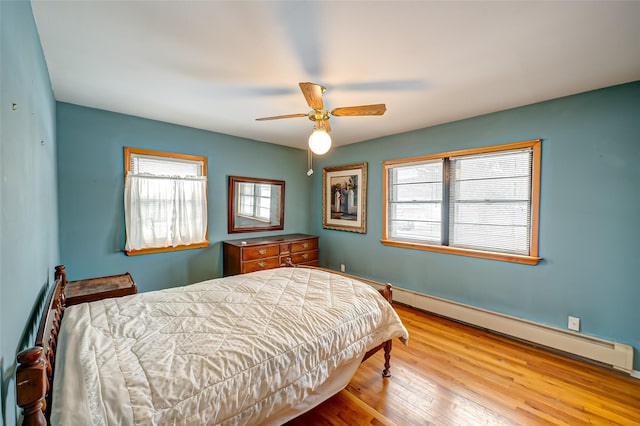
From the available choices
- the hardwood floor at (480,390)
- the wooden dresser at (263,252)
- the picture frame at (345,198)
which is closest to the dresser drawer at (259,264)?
the wooden dresser at (263,252)

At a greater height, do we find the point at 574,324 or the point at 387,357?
the point at 574,324

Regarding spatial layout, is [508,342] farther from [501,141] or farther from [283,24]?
[283,24]

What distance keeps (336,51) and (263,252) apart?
275 centimetres

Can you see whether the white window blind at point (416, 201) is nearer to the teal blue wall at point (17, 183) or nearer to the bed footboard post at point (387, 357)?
the bed footboard post at point (387, 357)

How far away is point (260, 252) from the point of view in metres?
3.72

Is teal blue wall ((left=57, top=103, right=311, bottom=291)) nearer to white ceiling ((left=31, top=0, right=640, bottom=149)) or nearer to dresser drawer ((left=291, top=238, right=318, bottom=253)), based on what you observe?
white ceiling ((left=31, top=0, right=640, bottom=149))

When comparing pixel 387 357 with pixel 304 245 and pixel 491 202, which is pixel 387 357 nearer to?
pixel 491 202

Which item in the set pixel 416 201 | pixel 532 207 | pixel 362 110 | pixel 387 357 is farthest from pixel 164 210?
pixel 532 207

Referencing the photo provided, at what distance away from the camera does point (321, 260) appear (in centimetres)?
496

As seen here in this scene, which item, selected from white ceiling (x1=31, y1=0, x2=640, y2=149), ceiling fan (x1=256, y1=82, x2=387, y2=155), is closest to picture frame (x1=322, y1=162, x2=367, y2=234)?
white ceiling (x1=31, y1=0, x2=640, y2=149)

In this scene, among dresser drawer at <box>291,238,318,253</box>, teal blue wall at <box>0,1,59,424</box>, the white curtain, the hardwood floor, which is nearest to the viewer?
teal blue wall at <box>0,1,59,424</box>

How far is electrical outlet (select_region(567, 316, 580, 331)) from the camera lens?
8.07ft

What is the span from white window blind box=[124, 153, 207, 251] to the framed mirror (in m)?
0.46

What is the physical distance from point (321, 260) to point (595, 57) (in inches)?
164
